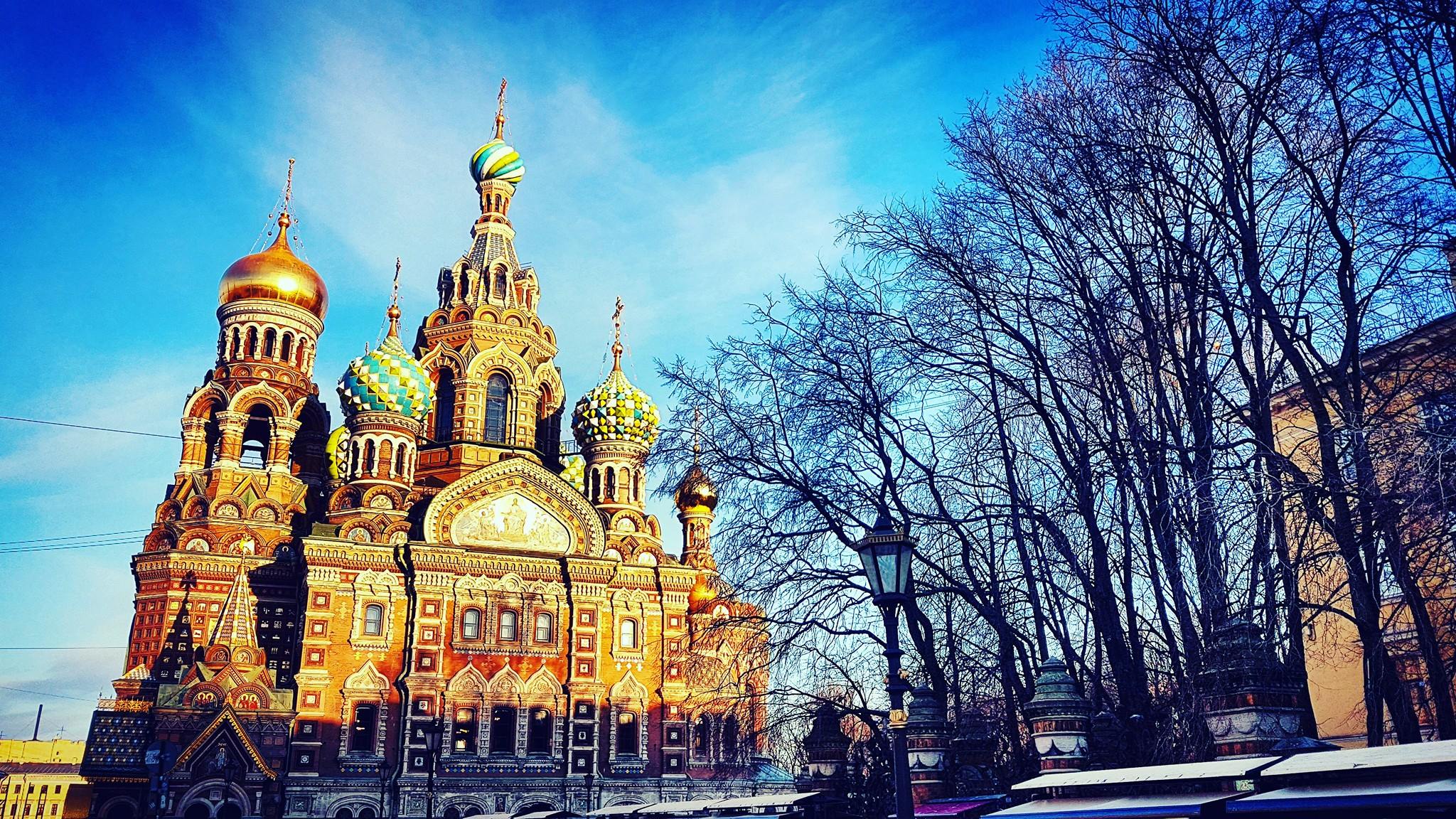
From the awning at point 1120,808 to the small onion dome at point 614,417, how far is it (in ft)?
104

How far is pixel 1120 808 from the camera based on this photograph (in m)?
8.29

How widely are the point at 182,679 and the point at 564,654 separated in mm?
10497

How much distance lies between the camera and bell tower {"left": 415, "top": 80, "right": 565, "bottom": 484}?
3891 cm

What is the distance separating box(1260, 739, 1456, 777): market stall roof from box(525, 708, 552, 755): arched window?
94.3 ft

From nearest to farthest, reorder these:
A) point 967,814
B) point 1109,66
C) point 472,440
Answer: point 967,814 < point 1109,66 < point 472,440

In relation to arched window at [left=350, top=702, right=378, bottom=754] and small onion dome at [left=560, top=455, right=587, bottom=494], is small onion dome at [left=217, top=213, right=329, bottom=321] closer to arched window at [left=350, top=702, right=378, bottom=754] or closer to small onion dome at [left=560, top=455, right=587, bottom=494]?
small onion dome at [left=560, top=455, right=587, bottom=494]

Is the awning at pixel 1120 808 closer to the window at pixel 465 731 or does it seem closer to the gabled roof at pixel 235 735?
the gabled roof at pixel 235 735

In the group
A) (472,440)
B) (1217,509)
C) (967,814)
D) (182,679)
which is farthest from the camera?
(472,440)

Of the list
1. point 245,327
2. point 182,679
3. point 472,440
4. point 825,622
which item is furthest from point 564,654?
point 825,622

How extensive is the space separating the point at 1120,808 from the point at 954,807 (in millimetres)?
3510

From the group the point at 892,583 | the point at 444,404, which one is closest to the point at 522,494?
the point at 444,404

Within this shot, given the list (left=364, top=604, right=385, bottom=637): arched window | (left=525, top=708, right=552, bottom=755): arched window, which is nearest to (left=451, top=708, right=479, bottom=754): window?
(left=525, top=708, right=552, bottom=755): arched window

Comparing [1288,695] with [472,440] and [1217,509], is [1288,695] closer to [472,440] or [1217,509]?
[1217,509]

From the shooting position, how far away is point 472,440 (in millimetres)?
38656
